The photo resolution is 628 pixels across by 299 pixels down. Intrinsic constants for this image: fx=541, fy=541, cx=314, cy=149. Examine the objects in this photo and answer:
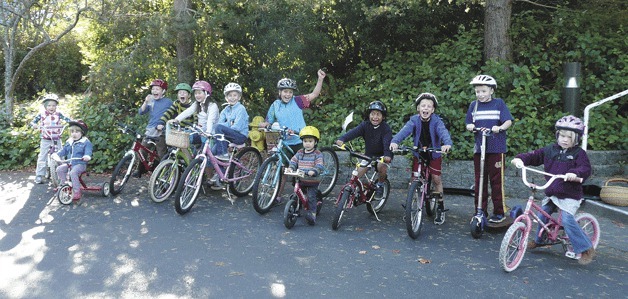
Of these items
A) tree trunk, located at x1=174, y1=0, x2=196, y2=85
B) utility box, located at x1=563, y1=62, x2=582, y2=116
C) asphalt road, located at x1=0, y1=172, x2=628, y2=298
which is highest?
tree trunk, located at x1=174, y1=0, x2=196, y2=85

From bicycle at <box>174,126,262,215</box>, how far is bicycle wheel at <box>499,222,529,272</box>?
3918 mm

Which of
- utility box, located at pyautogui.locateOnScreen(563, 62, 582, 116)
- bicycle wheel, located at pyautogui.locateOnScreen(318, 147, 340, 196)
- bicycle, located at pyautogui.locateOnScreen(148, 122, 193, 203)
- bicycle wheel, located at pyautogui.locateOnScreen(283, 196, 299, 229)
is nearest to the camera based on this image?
bicycle wheel, located at pyautogui.locateOnScreen(283, 196, 299, 229)

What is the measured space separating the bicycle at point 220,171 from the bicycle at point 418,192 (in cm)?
262

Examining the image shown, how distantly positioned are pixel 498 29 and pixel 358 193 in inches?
217

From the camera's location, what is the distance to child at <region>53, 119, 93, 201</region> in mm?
7652

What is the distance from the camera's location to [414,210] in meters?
6.45

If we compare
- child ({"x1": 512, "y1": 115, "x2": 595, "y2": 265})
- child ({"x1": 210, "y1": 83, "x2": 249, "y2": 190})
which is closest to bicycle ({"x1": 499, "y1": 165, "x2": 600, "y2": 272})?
child ({"x1": 512, "y1": 115, "x2": 595, "y2": 265})

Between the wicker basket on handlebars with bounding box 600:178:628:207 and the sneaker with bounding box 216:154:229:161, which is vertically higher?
the sneaker with bounding box 216:154:229:161

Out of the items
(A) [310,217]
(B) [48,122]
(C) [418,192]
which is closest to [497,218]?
(C) [418,192]

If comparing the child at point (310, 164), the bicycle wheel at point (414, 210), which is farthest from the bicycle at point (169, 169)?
the bicycle wheel at point (414, 210)

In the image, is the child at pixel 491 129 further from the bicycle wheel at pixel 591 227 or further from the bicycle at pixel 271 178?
the bicycle at pixel 271 178

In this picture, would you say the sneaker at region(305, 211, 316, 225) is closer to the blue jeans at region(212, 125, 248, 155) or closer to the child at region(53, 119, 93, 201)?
the blue jeans at region(212, 125, 248, 155)

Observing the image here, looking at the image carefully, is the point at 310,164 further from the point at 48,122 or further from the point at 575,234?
the point at 48,122

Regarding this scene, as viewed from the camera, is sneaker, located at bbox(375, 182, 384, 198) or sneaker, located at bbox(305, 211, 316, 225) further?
sneaker, located at bbox(375, 182, 384, 198)
